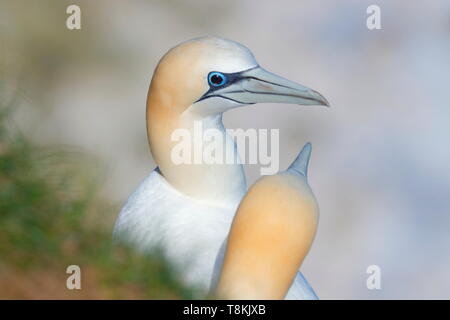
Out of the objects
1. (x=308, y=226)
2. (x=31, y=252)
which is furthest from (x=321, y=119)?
(x=31, y=252)

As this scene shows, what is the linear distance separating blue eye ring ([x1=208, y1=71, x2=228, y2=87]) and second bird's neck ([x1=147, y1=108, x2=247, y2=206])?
22 cm

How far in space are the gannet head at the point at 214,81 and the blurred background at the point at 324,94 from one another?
21.5 ft

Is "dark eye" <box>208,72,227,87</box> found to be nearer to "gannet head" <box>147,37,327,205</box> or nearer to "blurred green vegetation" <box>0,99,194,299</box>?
"gannet head" <box>147,37,327,205</box>

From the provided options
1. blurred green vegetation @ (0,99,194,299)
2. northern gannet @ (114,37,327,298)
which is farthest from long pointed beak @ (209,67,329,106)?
blurred green vegetation @ (0,99,194,299)

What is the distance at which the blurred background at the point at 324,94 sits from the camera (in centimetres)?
1445

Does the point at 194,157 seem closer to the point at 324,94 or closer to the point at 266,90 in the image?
the point at 266,90

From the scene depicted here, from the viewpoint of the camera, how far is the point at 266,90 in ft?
22.5

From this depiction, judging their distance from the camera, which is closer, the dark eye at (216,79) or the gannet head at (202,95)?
the gannet head at (202,95)

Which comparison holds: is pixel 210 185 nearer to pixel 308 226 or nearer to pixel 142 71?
pixel 308 226

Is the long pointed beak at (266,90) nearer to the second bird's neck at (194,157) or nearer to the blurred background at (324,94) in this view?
the second bird's neck at (194,157)

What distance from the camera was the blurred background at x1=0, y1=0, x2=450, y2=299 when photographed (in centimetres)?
1445

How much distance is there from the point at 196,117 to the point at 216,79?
255 millimetres

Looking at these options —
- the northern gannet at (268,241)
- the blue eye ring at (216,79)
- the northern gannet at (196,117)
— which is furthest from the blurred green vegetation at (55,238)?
the blue eye ring at (216,79)
